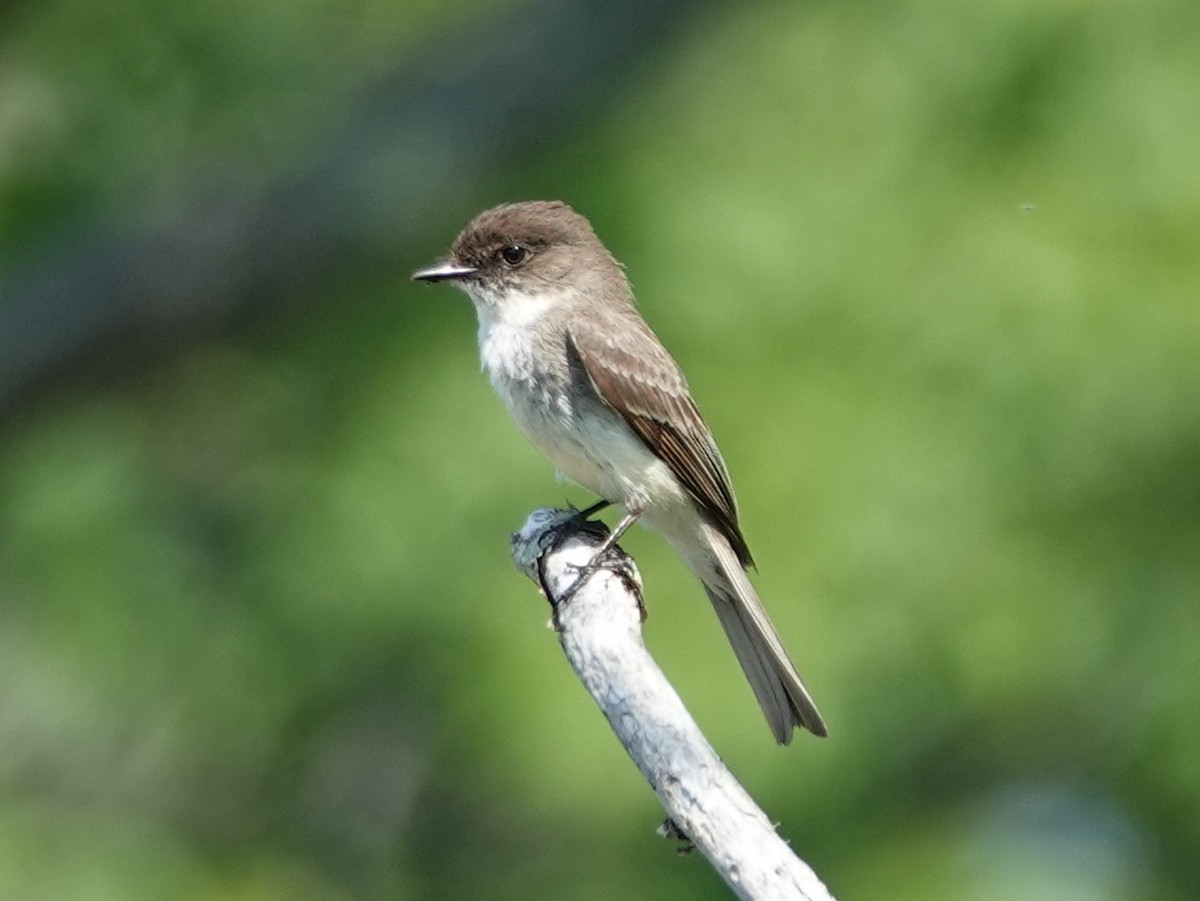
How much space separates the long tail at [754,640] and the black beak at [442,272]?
95cm

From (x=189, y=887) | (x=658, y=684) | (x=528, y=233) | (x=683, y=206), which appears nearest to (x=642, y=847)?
(x=189, y=887)

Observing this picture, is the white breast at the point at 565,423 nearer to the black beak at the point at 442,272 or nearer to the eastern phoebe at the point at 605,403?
the eastern phoebe at the point at 605,403

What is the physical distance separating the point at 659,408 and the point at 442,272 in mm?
699

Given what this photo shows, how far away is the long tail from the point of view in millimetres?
5309

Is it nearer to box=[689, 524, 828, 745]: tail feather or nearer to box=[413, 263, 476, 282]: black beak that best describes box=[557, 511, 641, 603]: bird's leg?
box=[689, 524, 828, 745]: tail feather

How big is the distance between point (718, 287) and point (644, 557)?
1.05m

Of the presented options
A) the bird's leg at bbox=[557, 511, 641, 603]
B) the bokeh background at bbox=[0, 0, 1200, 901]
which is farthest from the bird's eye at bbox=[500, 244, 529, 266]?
the bokeh background at bbox=[0, 0, 1200, 901]

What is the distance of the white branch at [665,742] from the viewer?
3.33 m

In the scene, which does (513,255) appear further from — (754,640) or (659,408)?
(754,640)

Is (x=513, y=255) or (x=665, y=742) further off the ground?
(x=513, y=255)

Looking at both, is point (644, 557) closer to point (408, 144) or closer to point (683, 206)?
point (683, 206)

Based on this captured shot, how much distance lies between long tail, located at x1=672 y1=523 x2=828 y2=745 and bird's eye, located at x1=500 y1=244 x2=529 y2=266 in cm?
90

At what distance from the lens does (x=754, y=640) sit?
5.44 m

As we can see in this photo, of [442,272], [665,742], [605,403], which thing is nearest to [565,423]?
[605,403]
